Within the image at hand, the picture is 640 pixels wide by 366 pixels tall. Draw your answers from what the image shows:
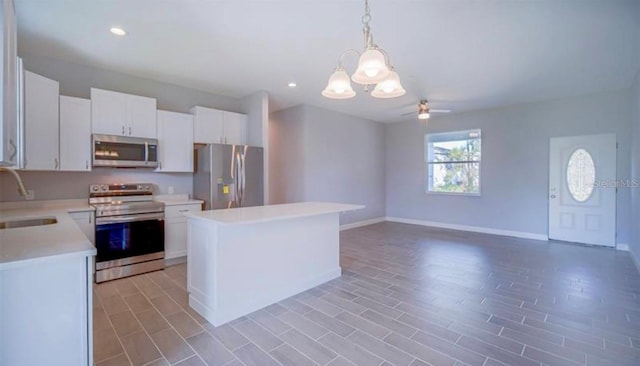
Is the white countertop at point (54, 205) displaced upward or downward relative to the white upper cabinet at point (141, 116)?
downward

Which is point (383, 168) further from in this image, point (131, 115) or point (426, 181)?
point (131, 115)

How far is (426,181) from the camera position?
704cm

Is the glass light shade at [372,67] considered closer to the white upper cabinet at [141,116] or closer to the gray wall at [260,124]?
the gray wall at [260,124]

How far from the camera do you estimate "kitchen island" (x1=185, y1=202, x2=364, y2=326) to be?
2.43 m

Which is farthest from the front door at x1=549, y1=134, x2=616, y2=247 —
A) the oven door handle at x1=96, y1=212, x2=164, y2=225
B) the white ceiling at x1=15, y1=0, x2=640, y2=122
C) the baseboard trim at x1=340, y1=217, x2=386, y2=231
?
the oven door handle at x1=96, y1=212, x2=164, y2=225

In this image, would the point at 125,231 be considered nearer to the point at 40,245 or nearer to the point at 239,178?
the point at 239,178

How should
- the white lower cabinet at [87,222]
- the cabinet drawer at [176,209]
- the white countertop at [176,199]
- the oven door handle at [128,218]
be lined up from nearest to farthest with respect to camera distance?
1. the white lower cabinet at [87,222]
2. the oven door handle at [128,218]
3. the cabinet drawer at [176,209]
4. the white countertop at [176,199]

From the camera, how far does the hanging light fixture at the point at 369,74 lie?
2041 millimetres

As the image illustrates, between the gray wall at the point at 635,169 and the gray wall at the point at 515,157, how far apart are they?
447mm

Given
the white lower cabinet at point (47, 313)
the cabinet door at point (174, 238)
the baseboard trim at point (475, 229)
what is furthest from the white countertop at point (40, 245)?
the baseboard trim at point (475, 229)

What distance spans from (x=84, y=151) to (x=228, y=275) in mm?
2640

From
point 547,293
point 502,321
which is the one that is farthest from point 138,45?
point 547,293

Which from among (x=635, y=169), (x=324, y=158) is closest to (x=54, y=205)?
(x=324, y=158)

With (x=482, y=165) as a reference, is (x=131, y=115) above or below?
above
